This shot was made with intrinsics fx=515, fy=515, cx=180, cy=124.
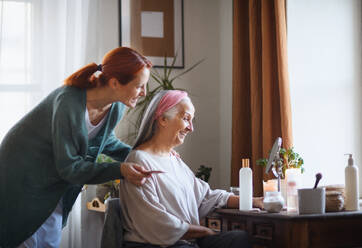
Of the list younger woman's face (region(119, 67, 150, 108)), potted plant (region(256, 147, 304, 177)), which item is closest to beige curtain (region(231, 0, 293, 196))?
potted plant (region(256, 147, 304, 177))

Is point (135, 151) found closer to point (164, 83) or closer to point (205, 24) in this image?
point (164, 83)

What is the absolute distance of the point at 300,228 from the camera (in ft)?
5.80

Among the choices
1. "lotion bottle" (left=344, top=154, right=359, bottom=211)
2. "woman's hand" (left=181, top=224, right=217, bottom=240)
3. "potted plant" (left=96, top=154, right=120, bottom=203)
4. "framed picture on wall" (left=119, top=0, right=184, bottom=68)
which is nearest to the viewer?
"woman's hand" (left=181, top=224, right=217, bottom=240)

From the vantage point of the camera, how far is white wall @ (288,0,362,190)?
3104 millimetres

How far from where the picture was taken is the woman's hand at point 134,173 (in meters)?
1.82

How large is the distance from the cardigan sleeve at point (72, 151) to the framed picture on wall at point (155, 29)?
1944 millimetres

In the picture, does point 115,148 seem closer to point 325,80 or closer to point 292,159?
point 292,159

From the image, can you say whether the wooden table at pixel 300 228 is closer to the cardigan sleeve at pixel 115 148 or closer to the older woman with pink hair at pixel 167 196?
the older woman with pink hair at pixel 167 196

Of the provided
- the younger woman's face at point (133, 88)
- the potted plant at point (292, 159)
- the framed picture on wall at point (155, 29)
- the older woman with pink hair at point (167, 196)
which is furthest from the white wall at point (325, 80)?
the younger woman's face at point (133, 88)

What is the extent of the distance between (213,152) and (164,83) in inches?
27.7

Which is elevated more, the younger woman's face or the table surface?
the younger woman's face

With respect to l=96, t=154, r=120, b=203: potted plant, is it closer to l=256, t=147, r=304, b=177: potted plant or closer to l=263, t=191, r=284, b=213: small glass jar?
l=256, t=147, r=304, b=177: potted plant

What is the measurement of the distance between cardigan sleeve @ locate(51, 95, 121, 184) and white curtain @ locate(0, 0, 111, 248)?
5.35 feet

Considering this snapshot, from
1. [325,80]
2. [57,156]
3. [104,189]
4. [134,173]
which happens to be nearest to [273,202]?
[134,173]
